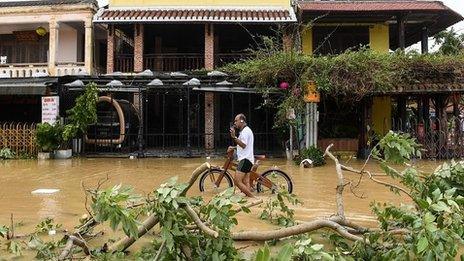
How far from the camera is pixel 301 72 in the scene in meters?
15.3

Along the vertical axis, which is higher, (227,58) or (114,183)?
(227,58)

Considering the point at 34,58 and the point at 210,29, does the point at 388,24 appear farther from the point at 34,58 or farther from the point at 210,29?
the point at 34,58

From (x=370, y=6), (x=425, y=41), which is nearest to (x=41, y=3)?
(x=370, y=6)

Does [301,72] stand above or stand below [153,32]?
below

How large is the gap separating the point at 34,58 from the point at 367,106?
15277mm

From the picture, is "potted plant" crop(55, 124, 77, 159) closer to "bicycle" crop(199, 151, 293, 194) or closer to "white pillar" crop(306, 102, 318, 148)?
"white pillar" crop(306, 102, 318, 148)

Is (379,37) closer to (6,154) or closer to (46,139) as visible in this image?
(46,139)

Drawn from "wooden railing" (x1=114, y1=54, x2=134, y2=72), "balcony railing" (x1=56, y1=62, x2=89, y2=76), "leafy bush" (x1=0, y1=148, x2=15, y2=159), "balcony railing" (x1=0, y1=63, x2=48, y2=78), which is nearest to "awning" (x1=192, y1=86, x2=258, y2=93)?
"wooden railing" (x1=114, y1=54, x2=134, y2=72)

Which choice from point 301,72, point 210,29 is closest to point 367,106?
point 301,72

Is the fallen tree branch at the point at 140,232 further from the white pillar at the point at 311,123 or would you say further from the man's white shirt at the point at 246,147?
the white pillar at the point at 311,123

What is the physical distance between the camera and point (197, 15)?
18.7m

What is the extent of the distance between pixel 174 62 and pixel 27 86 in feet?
20.0

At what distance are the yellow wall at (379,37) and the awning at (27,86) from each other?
1284 centimetres

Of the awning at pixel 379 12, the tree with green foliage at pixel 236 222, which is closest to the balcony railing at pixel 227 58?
the awning at pixel 379 12
